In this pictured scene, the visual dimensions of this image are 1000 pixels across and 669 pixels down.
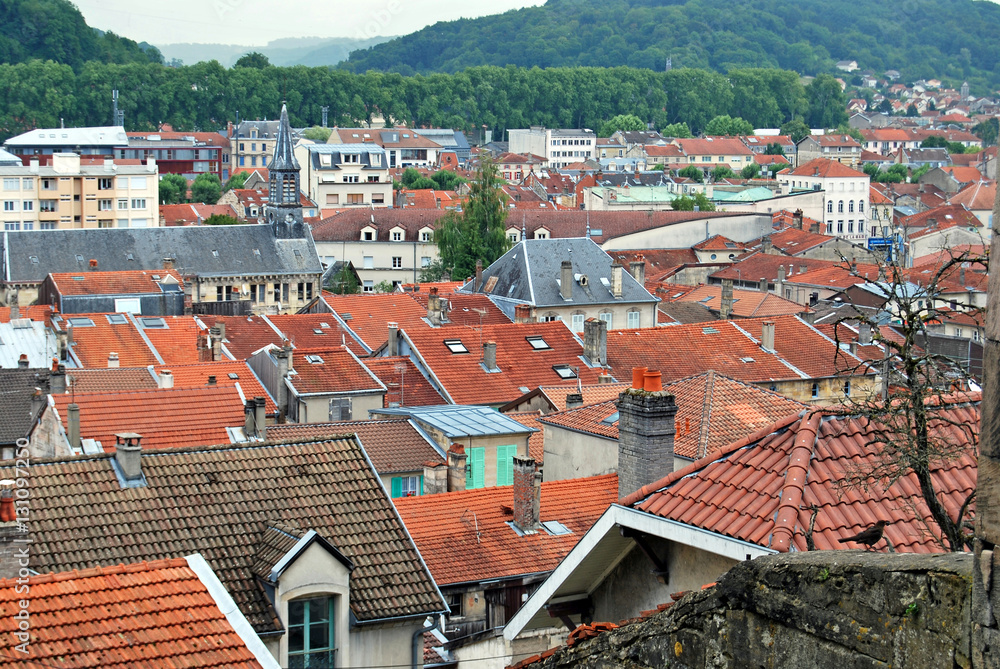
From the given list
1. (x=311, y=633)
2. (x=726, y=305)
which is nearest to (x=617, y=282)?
(x=726, y=305)

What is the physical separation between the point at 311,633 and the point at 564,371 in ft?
85.0

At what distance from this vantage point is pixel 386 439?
25375 millimetres

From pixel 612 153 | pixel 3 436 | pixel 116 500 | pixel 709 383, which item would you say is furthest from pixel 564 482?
pixel 612 153

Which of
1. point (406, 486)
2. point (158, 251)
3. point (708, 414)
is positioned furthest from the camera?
point (158, 251)

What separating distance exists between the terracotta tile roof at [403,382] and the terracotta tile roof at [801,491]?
25120 mm

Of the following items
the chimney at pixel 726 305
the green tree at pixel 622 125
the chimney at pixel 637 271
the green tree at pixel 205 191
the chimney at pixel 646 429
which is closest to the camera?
the chimney at pixel 646 429

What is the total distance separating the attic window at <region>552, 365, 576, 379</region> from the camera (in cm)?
3694

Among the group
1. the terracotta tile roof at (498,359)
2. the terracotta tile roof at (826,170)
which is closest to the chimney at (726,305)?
the terracotta tile roof at (498,359)

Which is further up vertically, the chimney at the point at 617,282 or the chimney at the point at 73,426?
the chimney at the point at 73,426

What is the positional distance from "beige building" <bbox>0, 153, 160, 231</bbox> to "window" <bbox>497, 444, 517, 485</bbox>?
72.8m

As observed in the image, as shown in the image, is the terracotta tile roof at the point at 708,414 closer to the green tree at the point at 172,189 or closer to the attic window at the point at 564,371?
the attic window at the point at 564,371

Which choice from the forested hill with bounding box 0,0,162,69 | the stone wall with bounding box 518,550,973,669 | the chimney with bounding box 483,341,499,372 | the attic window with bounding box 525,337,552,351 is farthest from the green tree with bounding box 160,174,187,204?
the stone wall with bounding box 518,550,973,669

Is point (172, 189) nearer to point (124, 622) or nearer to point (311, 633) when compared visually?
point (311, 633)

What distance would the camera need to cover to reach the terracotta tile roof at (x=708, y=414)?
1992cm
